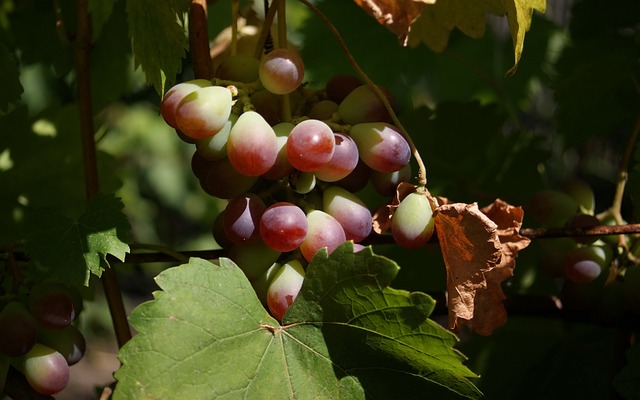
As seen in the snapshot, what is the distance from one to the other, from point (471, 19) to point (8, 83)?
418mm

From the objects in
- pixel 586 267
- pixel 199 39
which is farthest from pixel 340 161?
pixel 586 267

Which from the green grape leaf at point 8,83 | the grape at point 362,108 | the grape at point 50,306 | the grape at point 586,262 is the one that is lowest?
the grape at point 586,262

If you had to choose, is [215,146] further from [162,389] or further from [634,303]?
[634,303]

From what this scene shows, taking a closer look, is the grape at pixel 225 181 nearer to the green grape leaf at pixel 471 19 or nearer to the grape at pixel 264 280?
the grape at pixel 264 280

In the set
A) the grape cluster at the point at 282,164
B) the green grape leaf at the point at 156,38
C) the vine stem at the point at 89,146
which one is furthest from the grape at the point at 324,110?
the vine stem at the point at 89,146

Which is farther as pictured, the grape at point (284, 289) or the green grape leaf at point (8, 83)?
the green grape leaf at point (8, 83)

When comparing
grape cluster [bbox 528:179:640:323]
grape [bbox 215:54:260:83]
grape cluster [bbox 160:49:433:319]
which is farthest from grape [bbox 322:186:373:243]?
grape cluster [bbox 528:179:640:323]

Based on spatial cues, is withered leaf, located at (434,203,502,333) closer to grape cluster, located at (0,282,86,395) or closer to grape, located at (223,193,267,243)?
grape, located at (223,193,267,243)

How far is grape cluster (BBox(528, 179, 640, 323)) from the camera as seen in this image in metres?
0.70

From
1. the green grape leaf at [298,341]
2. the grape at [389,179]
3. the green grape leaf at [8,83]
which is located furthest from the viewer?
the green grape leaf at [8,83]

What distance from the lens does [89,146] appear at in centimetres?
72

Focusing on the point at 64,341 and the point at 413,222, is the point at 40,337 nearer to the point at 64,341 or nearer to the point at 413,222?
the point at 64,341

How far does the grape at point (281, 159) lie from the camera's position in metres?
0.57

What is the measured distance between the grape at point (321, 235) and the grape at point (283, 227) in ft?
0.03
